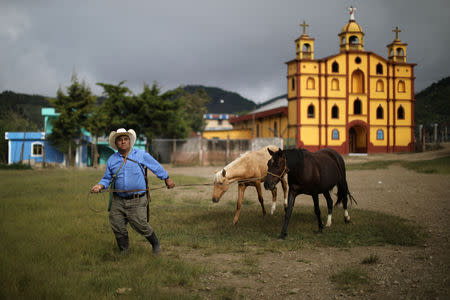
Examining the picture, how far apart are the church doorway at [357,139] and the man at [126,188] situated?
3979 centimetres

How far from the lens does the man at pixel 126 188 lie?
241 inches

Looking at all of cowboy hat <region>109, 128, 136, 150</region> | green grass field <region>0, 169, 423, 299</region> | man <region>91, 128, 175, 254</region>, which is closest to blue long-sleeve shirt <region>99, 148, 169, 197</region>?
man <region>91, 128, 175, 254</region>

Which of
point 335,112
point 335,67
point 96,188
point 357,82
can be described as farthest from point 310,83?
point 96,188

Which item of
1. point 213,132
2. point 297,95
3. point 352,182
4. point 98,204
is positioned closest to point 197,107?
point 213,132

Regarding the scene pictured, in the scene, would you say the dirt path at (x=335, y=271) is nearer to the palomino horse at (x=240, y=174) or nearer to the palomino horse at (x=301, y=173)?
the palomino horse at (x=301, y=173)

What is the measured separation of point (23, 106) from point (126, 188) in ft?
227

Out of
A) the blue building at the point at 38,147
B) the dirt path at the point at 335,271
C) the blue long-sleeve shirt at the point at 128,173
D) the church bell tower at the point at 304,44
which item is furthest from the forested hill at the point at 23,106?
the dirt path at the point at 335,271

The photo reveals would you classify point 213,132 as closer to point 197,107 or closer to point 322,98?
point 197,107

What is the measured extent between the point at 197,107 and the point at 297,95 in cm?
4253

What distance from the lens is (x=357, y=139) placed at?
4412 cm

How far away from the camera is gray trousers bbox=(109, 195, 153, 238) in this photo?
20.1 feet

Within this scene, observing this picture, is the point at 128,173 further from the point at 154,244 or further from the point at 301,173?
the point at 301,173

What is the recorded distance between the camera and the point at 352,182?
719 inches

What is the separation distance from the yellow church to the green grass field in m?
30.2
